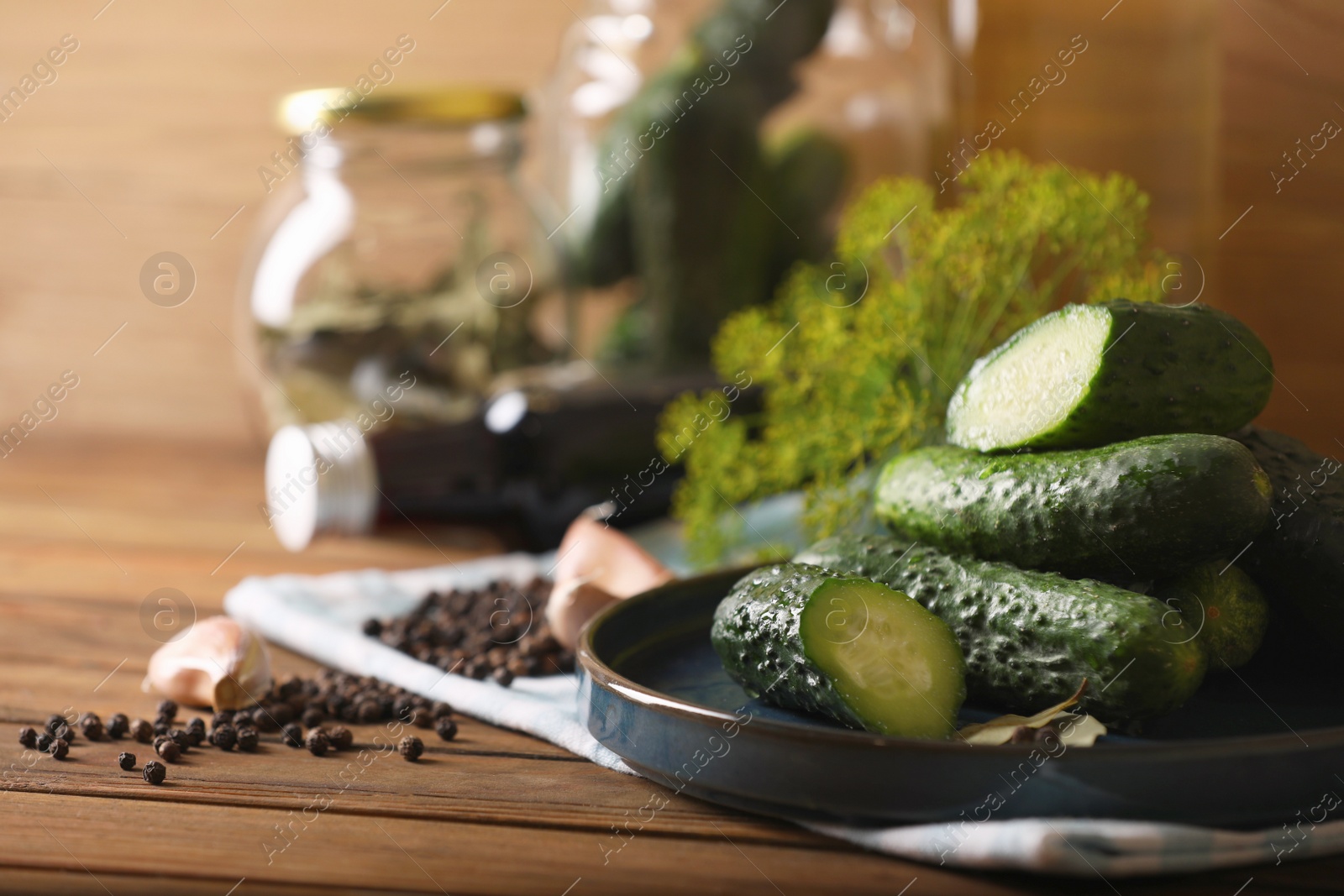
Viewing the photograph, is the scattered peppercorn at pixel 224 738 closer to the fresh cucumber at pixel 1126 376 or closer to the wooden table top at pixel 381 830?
the wooden table top at pixel 381 830

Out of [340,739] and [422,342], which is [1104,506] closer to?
[340,739]

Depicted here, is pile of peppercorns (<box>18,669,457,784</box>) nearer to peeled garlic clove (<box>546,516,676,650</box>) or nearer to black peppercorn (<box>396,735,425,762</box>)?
black peppercorn (<box>396,735,425,762</box>)

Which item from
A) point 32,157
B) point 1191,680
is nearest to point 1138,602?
point 1191,680

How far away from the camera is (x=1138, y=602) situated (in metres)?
0.76

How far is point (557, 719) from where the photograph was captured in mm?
928

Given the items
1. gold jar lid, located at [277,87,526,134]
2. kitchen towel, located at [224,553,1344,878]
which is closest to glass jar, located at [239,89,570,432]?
gold jar lid, located at [277,87,526,134]

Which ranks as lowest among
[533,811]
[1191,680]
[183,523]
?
[1191,680]

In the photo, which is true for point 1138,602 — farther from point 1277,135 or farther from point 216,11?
point 216,11

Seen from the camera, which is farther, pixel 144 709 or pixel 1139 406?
pixel 144 709

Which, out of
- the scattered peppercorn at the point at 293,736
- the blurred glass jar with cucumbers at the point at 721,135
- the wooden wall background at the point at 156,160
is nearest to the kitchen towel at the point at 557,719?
the scattered peppercorn at the point at 293,736

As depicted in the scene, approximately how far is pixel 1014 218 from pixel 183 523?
120 centimetres

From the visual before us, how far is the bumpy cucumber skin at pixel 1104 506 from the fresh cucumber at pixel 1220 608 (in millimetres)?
20

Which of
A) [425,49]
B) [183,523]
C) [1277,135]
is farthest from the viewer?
[425,49]

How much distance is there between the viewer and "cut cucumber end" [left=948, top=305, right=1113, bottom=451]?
0.84 m
